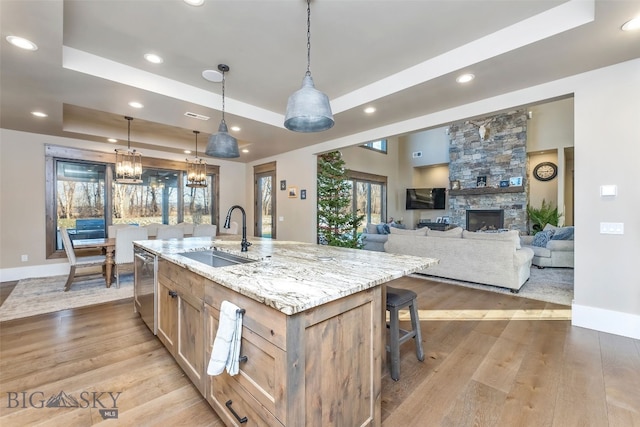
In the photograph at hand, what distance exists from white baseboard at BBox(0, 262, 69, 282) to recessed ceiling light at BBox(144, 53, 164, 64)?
4.70 m

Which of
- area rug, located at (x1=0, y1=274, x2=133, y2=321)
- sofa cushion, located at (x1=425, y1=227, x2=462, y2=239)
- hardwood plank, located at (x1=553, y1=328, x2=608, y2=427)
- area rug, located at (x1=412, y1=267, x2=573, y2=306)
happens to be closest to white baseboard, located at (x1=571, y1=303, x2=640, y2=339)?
hardwood plank, located at (x1=553, y1=328, x2=608, y2=427)

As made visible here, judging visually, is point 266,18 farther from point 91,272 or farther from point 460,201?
→ point 460,201

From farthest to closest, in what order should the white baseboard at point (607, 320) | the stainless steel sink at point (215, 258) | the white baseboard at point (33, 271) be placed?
the white baseboard at point (33, 271), the white baseboard at point (607, 320), the stainless steel sink at point (215, 258)

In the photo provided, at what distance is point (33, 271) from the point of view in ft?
16.3

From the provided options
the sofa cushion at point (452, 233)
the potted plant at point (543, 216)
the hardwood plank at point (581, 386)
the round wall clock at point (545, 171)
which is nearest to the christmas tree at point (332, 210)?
the sofa cushion at point (452, 233)

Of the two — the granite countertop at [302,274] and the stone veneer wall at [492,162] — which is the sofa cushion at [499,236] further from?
the stone veneer wall at [492,162]

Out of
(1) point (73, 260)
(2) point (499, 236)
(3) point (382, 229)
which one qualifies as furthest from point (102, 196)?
(2) point (499, 236)

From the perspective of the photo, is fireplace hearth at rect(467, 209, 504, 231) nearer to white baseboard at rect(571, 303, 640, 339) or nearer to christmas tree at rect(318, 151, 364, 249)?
christmas tree at rect(318, 151, 364, 249)

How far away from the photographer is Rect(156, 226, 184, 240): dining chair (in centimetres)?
479

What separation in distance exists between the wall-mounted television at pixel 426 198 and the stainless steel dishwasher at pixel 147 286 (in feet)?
29.8

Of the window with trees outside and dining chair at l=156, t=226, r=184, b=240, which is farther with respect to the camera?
the window with trees outside

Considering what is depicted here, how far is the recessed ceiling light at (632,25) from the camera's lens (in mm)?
2049

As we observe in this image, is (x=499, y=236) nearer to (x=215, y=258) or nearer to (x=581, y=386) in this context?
(x=581, y=386)

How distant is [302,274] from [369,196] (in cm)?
804
